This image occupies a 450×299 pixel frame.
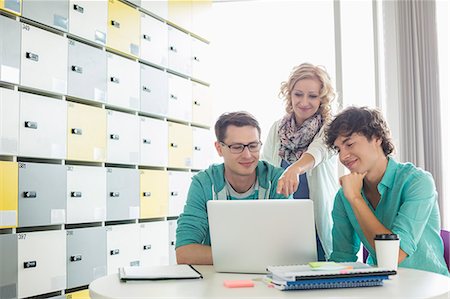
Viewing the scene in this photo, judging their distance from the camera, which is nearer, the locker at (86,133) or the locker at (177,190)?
the locker at (86,133)

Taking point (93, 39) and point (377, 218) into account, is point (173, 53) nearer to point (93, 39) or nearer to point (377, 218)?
point (93, 39)

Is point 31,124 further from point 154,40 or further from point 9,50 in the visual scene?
point 154,40

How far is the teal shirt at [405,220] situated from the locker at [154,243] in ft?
6.34

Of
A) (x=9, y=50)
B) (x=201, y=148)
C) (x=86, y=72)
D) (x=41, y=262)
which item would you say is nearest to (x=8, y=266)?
(x=41, y=262)

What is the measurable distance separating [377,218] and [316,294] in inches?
26.2

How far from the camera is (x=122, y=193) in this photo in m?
3.37

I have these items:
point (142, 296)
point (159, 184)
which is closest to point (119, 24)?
point (159, 184)

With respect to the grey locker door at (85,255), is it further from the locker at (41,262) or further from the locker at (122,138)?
the locker at (122,138)

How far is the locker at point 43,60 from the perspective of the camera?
271 centimetres


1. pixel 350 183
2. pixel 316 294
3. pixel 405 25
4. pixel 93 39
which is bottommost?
pixel 316 294

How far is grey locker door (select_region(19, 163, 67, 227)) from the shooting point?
105 inches

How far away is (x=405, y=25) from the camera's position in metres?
4.12

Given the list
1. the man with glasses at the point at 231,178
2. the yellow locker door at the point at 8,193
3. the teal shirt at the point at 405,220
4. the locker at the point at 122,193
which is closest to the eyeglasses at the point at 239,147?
the man with glasses at the point at 231,178

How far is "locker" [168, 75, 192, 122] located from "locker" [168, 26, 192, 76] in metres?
0.08
